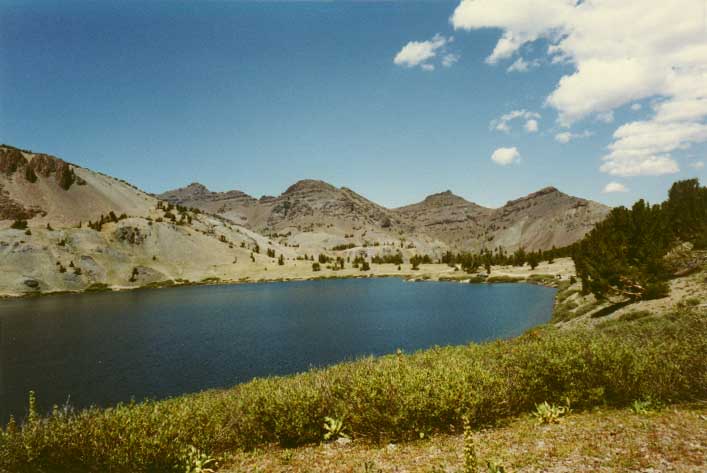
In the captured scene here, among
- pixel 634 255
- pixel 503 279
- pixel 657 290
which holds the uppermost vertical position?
pixel 634 255

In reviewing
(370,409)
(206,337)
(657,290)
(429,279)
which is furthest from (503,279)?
(370,409)

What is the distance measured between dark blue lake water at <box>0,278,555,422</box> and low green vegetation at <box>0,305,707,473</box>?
66.5 feet

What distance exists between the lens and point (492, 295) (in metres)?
106

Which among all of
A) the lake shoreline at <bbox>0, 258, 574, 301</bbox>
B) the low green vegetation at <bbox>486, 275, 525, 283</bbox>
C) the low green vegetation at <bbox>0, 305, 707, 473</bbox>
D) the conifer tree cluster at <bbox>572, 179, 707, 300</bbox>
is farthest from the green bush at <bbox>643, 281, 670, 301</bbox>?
the low green vegetation at <bbox>486, 275, 525, 283</bbox>

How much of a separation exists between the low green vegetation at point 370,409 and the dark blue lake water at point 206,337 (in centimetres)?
2028

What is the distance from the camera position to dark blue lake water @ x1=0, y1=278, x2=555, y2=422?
41.4 meters

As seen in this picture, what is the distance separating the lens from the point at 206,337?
63062 mm

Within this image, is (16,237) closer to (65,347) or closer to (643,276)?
(65,347)

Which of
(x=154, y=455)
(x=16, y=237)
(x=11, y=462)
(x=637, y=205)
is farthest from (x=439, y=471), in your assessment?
(x=16, y=237)

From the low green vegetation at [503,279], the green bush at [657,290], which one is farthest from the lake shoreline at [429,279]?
the green bush at [657,290]

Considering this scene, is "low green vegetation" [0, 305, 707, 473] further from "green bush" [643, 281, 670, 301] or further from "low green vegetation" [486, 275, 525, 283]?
"low green vegetation" [486, 275, 525, 283]

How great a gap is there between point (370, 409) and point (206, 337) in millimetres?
56423

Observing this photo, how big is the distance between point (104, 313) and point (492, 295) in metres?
108

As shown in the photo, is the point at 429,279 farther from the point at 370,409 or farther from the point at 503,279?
the point at 370,409
